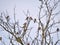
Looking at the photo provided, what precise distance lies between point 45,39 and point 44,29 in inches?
19.6

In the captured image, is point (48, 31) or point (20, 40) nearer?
point (20, 40)

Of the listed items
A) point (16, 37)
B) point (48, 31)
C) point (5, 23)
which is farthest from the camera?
point (48, 31)

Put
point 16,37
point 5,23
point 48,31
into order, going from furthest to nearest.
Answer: point 48,31 → point 5,23 → point 16,37

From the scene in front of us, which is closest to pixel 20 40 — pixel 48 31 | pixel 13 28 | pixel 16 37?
pixel 16 37

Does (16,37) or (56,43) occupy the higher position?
(16,37)

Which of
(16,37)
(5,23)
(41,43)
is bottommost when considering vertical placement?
(41,43)

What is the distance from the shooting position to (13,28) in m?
7.00

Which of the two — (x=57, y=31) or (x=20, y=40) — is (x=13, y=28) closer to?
(x=20, y=40)

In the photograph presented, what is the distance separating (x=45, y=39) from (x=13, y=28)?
1601 mm

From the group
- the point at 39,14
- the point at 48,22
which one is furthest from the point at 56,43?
the point at 39,14

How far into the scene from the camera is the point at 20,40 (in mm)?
6633

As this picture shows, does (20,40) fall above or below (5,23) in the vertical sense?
below

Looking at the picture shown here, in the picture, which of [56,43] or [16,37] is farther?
[56,43]

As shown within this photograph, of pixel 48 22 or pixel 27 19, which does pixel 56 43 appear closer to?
pixel 48 22
